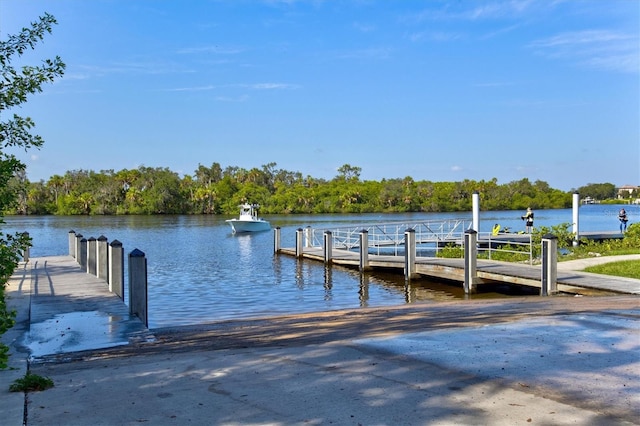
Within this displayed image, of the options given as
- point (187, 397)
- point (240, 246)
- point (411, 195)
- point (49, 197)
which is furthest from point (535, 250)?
point (49, 197)

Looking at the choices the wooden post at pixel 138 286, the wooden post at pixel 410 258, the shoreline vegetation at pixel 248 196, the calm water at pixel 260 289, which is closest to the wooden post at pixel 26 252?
the wooden post at pixel 138 286

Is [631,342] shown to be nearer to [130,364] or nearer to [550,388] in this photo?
[550,388]

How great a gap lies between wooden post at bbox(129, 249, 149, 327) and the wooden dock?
A: 9308mm

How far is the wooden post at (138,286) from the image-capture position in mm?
10352

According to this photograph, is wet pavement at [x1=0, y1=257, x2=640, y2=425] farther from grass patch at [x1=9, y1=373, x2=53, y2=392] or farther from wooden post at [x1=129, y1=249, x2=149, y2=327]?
wooden post at [x1=129, y1=249, x2=149, y2=327]

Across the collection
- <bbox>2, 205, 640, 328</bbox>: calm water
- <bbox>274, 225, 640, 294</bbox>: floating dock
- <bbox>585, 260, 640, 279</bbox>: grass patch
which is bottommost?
<bbox>2, 205, 640, 328</bbox>: calm water

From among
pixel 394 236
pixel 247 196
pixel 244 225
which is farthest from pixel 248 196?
pixel 394 236

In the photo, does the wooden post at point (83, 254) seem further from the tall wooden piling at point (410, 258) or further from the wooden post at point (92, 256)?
the tall wooden piling at point (410, 258)

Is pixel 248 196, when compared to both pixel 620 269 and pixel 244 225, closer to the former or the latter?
pixel 244 225

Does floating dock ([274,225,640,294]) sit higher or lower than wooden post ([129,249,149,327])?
lower

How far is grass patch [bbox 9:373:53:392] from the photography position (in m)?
5.32

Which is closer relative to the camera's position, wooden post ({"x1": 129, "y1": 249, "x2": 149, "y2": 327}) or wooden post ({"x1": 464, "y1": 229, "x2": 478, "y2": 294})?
wooden post ({"x1": 129, "y1": 249, "x2": 149, "y2": 327})

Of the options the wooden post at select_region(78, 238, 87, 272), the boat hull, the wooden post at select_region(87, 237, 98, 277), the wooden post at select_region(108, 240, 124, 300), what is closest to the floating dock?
the wooden post at select_region(108, 240, 124, 300)

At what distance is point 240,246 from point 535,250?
23528 millimetres
